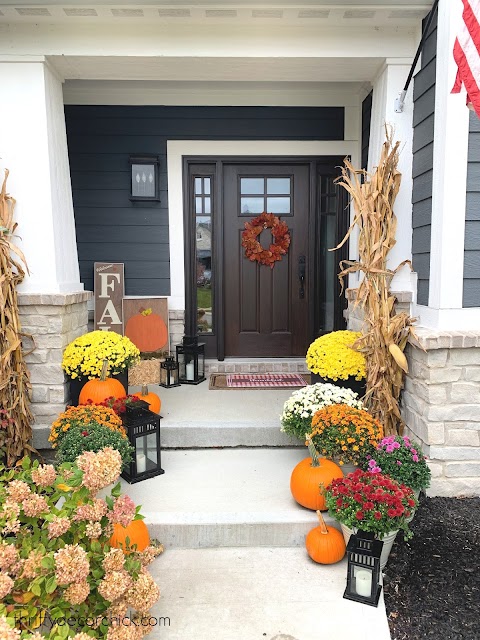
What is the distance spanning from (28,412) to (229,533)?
5.08 feet

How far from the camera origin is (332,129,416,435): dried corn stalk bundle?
2980 millimetres

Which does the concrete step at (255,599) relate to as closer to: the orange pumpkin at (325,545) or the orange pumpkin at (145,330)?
the orange pumpkin at (325,545)

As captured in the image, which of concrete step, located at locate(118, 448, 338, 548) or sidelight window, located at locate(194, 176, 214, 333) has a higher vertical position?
sidelight window, located at locate(194, 176, 214, 333)

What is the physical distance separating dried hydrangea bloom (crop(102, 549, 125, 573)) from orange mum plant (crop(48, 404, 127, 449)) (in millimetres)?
1075

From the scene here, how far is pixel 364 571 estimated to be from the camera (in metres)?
1.97

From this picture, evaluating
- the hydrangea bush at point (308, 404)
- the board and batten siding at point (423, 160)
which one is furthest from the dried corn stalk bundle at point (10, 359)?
the board and batten siding at point (423, 160)

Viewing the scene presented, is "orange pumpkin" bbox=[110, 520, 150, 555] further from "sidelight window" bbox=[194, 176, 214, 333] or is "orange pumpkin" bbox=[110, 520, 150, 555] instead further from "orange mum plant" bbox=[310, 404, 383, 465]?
"sidelight window" bbox=[194, 176, 214, 333]

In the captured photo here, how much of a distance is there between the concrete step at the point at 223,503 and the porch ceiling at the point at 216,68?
101 inches

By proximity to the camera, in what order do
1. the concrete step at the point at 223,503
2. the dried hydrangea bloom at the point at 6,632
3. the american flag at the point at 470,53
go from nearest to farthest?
the dried hydrangea bloom at the point at 6,632, the american flag at the point at 470,53, the concrete step at the point at 223,503

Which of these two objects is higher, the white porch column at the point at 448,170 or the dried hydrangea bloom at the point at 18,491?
the white porch column at the point at 448,170

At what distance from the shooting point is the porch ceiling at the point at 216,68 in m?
3.22

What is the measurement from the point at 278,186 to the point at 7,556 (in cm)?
388

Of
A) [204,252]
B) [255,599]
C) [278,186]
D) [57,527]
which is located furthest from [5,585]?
[278,186]

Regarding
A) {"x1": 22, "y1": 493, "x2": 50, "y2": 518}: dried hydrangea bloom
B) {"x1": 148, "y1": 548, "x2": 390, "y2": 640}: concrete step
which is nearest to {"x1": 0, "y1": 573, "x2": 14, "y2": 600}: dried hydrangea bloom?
{"x1": 22, "y1": 493, "x2": 50, "y2": 518}: dried hydrangea bloom
